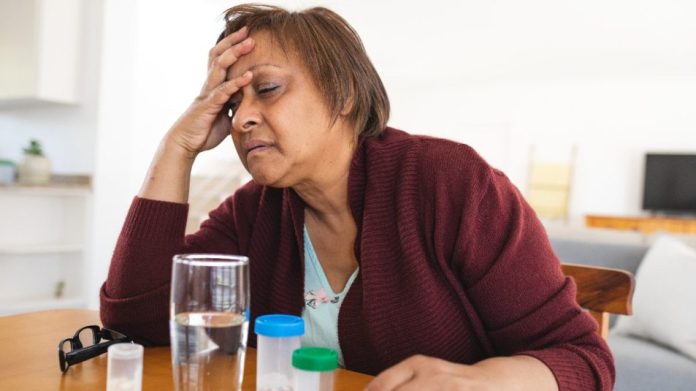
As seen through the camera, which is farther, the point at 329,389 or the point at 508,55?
the point at 508,55

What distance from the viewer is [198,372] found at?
25.4 inches

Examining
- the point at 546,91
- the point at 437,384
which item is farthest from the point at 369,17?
the point at 437,384

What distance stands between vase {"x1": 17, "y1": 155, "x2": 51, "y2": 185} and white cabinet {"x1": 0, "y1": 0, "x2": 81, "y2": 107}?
1.13ft

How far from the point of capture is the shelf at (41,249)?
10.8 ft

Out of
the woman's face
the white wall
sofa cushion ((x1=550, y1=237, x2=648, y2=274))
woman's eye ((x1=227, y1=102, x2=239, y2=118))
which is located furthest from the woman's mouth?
the white wall

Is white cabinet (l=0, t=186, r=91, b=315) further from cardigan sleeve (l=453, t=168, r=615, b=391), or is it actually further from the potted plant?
cardigan sleeve (l=453, t=168, r=615, b=391)

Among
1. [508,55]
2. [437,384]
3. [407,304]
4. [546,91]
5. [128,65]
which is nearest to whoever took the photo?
[437,384]

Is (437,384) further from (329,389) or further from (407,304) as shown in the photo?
(407,304)

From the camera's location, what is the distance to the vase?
11.3 feet

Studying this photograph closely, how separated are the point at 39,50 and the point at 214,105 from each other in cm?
289

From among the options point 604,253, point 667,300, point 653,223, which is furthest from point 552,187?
point 667,300

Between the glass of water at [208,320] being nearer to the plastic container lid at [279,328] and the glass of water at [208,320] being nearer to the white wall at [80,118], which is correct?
the plastic container lid at [279,328]

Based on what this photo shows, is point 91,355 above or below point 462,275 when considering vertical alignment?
below

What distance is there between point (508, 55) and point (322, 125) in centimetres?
655
